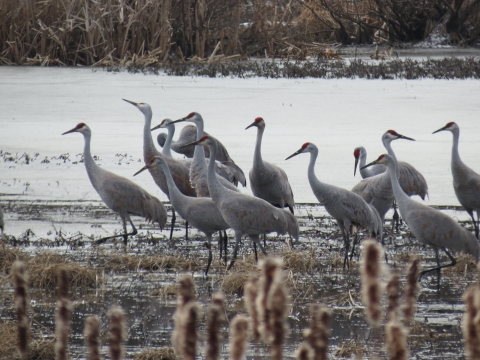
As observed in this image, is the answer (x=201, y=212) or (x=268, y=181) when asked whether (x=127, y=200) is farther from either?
(x=268, y=181)

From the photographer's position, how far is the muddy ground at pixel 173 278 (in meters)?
4.00

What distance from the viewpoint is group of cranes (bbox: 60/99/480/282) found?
5.54 m

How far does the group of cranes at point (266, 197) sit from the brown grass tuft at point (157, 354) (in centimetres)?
198

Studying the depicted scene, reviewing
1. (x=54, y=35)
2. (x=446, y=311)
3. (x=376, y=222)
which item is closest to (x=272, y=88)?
(x=54, y=35)

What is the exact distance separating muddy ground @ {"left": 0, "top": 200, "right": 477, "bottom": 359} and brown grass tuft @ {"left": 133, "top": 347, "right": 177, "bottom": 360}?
0.22 m

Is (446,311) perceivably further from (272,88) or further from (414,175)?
(272,88)

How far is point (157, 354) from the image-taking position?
3.48 meters

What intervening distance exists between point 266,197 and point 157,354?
4.11 meters

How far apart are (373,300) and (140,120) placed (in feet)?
39.5

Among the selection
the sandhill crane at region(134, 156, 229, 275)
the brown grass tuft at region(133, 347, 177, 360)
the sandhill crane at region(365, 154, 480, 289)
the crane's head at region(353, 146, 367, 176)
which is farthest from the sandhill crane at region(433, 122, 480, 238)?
the brown grass tuft at region(133, 347, 177, 360)

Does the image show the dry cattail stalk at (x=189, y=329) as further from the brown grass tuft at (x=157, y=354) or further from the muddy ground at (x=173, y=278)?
the brown grass tuft at (x=157, y=354)

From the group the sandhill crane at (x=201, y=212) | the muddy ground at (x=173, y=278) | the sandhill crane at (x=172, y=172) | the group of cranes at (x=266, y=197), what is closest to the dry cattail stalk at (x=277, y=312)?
the muddy ground at (x=173, y=278)

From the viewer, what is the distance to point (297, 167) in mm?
9680

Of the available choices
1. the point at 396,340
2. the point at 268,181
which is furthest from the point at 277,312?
the point at 268,181
